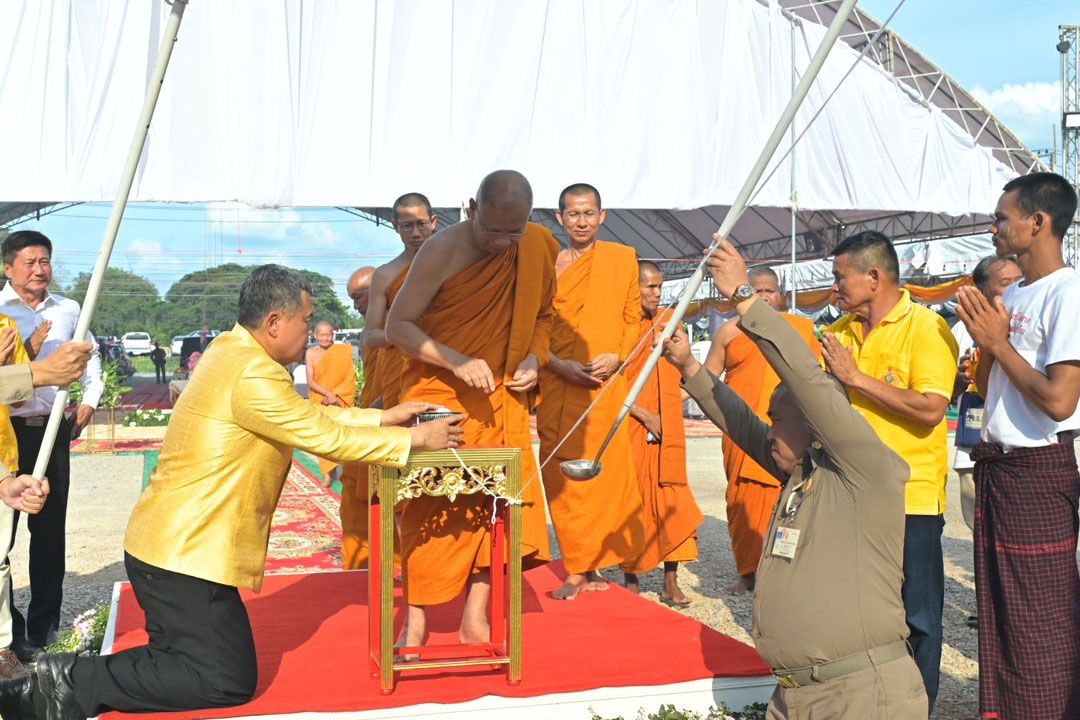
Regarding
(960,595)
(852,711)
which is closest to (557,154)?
(960,595)

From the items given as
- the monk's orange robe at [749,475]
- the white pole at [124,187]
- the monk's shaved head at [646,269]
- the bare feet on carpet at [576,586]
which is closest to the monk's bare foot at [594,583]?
the bare feet on carpet at [576,586]

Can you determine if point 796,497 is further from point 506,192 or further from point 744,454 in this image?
point 744,454

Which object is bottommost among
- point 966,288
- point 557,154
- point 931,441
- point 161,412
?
point 161,412

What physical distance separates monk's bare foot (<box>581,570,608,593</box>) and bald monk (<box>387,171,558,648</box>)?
107 centimetres

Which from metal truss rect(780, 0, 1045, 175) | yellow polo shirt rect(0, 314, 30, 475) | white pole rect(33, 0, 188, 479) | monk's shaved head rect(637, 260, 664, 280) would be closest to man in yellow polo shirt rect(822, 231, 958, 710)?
white pole rect(33, 0, 188, 479)

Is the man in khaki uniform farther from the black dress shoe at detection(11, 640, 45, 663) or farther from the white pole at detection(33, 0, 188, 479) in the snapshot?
the black dress shoe at detection(11, 640, 45, 663)

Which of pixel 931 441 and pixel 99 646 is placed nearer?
pixel 931 441

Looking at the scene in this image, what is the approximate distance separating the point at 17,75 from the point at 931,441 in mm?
15388

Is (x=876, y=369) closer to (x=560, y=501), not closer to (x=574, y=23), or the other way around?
(x=560, y=501)

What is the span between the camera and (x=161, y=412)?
19406 millimetres

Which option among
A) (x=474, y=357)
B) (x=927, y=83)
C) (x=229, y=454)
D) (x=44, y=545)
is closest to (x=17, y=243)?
(x=44, y=545)

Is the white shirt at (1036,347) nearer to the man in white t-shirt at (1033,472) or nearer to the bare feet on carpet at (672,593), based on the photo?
the man in white t-shirt at (1033,472)

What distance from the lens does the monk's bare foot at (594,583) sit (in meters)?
5.31

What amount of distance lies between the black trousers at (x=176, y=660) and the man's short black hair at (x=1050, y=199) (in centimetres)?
295
